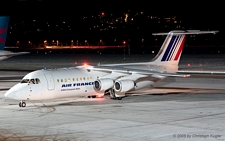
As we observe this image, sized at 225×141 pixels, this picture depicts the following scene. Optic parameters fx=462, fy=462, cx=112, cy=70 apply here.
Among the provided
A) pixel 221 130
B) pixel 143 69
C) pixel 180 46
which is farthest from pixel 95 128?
pixel 180 46

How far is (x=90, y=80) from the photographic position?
3133cm

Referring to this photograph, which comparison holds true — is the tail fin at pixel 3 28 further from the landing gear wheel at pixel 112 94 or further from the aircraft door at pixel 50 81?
the landing gear wheel at pixel 112 94

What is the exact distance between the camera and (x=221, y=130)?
20250 mm

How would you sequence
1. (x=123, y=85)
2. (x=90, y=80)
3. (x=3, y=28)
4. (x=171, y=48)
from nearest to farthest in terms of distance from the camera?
1. (x=123, y=85)
2. (x=90, y=80)
3. (x=171, y=48)
4. (x=3, y=28)

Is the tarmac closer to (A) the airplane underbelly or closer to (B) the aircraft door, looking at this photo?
(A) the airplane underbelly

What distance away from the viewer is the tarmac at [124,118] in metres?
19.7

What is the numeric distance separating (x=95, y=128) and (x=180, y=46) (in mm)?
16097

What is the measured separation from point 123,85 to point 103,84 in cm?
134

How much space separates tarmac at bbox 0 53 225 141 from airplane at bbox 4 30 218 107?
72cm

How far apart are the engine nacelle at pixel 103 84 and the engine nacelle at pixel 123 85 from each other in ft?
1.34

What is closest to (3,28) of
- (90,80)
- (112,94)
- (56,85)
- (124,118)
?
(90,80)

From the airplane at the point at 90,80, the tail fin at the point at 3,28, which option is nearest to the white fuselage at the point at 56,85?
the airplane at the point at 90,80

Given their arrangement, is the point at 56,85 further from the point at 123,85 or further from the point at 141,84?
the point at 141,84

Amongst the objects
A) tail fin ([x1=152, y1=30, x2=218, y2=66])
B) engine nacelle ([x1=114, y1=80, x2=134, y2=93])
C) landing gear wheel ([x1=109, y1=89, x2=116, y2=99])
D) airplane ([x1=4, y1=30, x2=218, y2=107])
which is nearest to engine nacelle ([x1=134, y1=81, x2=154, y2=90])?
airplane ([x1=4, y1=30, x2=218, y2=107])
